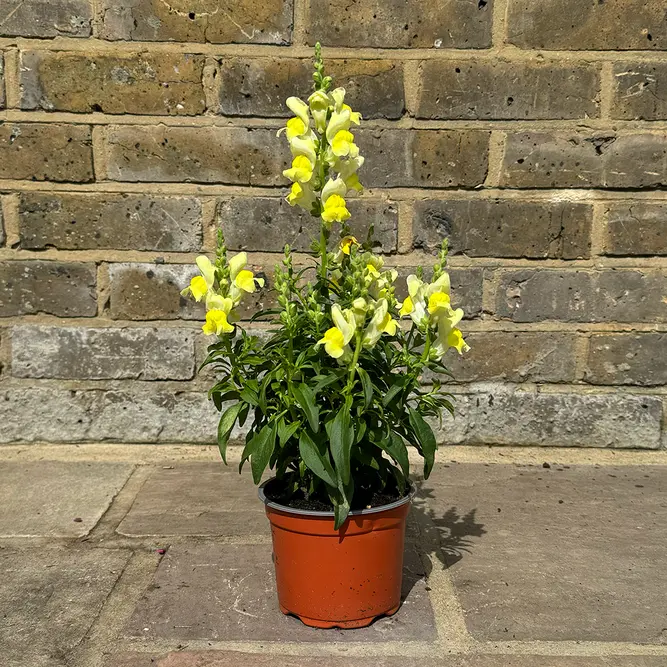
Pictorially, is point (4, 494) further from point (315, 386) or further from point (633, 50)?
point (633, 50)

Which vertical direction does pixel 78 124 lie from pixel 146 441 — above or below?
above

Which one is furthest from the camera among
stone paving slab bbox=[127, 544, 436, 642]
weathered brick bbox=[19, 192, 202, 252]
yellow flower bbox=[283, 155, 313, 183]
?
weathered brick bbox=[19, 192, 202, 252]

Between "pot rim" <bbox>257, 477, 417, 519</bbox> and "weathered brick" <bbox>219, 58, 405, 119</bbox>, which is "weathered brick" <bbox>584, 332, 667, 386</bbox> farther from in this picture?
"pot rim" <bbox>257, 477, 417, 519</bbox>

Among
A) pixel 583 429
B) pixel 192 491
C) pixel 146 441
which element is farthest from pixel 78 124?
pixel 583 429

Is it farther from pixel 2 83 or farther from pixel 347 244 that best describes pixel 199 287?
pixel 2 83

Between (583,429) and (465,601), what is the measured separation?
148 centimetres

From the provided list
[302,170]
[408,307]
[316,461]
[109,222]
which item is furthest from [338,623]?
[109,222]

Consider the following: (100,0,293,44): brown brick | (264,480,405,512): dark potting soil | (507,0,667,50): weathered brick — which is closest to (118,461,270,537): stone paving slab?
(264,480,405,512): dark potting soil

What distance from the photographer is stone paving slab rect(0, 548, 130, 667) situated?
1954mm

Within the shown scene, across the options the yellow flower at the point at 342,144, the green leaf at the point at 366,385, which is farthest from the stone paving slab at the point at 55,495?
the yellow flower at the point at 342,144

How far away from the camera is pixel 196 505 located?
9.46 ft

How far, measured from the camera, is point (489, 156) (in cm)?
327

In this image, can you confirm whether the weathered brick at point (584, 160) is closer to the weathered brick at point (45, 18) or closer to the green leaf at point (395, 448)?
the green leaf at point (395, 448)

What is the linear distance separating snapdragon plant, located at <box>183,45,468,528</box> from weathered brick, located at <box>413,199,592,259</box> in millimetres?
1313
